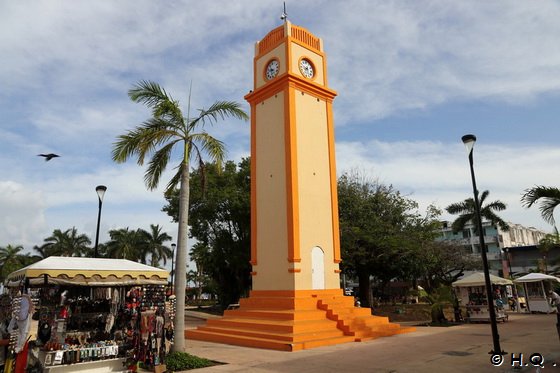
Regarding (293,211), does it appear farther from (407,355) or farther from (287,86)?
(407,355)

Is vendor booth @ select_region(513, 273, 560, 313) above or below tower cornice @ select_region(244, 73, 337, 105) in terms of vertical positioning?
below

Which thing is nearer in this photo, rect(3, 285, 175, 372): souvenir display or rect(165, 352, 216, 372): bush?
rect(3, 285, 175, 372): souvenir display

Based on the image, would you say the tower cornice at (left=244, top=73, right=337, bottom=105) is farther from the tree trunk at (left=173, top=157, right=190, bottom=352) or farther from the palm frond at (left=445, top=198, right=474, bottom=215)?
the palm frond at (left=445, top=198, right=474, bottom=215)

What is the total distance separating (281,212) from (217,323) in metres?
5.64

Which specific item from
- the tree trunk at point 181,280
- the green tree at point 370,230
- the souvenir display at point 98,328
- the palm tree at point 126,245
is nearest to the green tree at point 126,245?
the palm tree at point 126,245

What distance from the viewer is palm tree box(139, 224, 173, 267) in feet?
213

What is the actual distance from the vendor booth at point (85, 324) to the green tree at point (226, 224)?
1544 centimetres

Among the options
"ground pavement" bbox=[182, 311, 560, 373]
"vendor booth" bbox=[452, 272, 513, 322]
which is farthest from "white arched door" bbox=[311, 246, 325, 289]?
"vendor booth" bbox=[452, 272, 513, 322]

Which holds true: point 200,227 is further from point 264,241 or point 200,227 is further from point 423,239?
point 423,239

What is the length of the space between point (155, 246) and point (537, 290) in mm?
53644

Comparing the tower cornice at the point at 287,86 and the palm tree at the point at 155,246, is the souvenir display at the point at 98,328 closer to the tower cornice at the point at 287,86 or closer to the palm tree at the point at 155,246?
the tower cornice at the point at 287,86

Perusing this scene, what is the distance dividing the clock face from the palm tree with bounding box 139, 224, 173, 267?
1986 inches

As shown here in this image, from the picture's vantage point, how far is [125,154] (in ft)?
39.7

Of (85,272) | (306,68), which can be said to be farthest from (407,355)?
(306,68)
